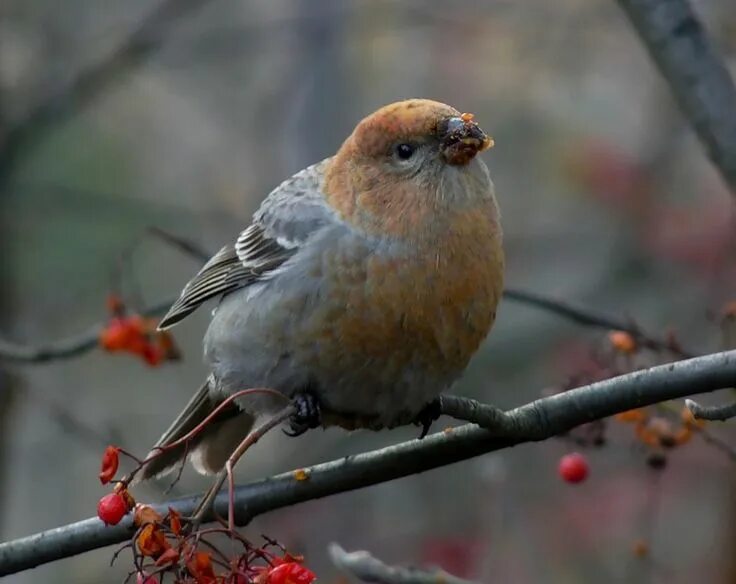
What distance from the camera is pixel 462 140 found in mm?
3646

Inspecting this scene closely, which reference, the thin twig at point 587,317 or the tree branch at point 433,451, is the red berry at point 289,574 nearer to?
the tree branch at point 433,451

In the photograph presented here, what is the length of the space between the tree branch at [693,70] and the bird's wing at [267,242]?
1.13 meters

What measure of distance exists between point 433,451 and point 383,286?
52 centimetres

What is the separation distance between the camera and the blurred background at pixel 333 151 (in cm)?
696

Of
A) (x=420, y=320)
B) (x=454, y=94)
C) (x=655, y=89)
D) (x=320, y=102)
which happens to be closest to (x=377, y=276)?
(x=420, y=320)

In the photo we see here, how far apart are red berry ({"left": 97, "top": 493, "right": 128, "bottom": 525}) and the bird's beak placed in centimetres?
144

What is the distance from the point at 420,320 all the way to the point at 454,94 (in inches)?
274

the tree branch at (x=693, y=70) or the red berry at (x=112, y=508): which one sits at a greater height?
the tree branch at (x=693, y=70)

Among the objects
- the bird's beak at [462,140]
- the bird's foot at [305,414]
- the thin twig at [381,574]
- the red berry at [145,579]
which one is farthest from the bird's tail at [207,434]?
the red berry at [145,579]

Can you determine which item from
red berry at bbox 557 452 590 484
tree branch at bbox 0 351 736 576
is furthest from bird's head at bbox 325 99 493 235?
red berry at bbox 557 452 590 484

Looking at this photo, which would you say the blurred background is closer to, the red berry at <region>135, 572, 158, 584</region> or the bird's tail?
the bird's tail

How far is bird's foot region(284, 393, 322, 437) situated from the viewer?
3.63 meters

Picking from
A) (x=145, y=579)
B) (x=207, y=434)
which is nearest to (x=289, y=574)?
(x=145, y=579)

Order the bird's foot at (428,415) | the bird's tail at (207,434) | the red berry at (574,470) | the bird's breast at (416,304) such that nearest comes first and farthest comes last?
1. the bird's breast at (416,304)
2. the bird's foot at (428,415)
3. the red berry at (574,470)
4. the bird's tail at (207,434)
